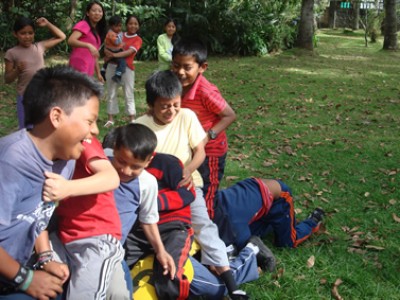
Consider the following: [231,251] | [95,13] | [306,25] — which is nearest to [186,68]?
[231,251]

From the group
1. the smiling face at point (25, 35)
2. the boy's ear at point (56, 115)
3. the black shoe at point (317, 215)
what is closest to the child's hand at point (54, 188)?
the boy's ear at point (56, 115)

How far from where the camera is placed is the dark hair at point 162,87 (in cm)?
294

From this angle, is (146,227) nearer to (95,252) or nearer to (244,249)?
(95,252)

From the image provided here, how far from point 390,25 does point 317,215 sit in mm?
14132

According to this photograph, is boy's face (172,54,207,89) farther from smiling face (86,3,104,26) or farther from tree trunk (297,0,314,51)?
tree trunk (297,0,314,51)

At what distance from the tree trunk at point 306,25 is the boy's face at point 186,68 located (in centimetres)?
1207

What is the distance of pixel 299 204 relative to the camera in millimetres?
4426

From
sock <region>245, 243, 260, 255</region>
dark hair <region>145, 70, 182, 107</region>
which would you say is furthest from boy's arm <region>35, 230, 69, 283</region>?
sock <region>245, 243, 260, 255</region>

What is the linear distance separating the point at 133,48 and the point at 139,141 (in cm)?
515

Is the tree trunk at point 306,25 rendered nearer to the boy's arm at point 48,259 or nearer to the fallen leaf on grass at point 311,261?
the fallen leaf on grass at point 311,261

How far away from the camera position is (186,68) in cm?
337

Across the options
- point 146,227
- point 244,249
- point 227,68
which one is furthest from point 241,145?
point 227,68

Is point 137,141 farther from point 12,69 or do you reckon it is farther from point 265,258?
point 12,69

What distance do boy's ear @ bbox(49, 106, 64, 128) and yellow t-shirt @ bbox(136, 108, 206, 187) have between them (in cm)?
118
